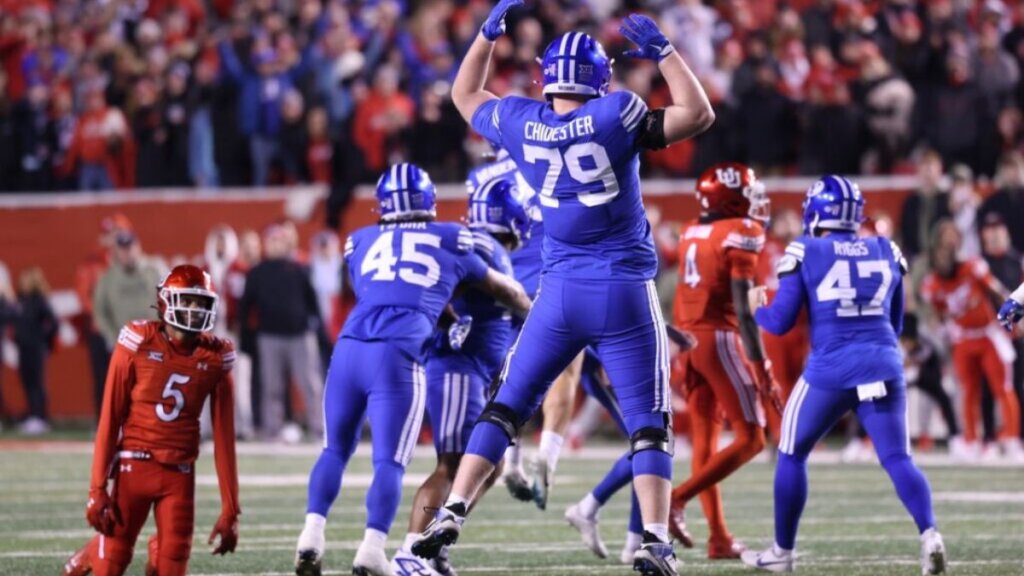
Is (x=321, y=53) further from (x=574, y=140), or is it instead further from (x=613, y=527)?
(x=574, y=140)

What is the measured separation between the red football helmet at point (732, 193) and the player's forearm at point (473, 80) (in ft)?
7.64

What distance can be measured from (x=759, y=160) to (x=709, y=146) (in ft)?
1.56

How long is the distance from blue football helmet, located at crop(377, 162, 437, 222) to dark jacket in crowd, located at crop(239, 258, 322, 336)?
9.10 m

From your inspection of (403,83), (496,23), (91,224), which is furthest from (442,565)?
(91,224)

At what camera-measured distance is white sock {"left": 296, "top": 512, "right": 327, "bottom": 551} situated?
796 cm

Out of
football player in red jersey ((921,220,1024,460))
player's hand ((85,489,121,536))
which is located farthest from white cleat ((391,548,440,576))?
football player in red jersey ((921,220,1024,460))

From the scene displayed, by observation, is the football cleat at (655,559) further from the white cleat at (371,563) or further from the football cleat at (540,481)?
the football cleat at (540,481)

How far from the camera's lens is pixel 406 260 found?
859 centimetres

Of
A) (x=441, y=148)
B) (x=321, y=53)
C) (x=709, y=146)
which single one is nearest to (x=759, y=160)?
(x=709, y=146)

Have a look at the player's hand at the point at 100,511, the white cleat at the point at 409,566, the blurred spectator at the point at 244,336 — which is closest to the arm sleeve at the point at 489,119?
the white cleat at the point at 409,566

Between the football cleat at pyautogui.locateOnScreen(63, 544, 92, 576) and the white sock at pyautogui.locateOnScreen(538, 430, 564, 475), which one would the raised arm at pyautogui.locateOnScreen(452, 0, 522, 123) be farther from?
the white sock at pyautogui.locateOnScreen(538, 430, 564, 475)

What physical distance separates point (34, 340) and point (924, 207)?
864cm

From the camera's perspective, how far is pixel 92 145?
66.5 ft

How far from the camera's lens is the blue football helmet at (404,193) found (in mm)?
8695
